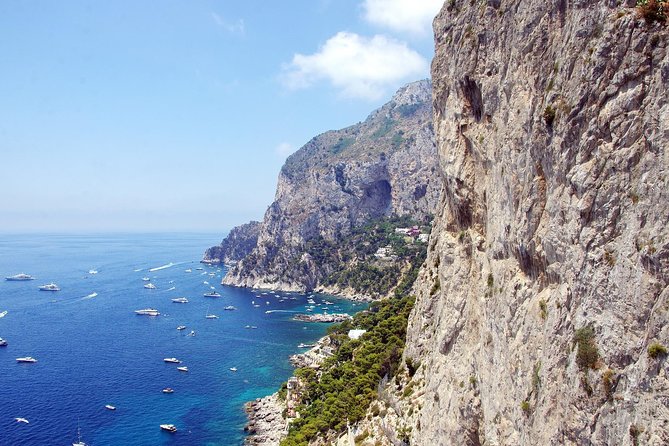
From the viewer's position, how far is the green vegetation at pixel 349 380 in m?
49.0

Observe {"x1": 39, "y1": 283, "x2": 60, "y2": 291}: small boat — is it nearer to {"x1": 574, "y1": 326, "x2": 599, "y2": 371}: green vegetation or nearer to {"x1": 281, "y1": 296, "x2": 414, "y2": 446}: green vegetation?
{"x1": 281, "y1": 296, "x2": 414, "y2": 446}: green vegetation

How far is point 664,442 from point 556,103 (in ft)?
39.8

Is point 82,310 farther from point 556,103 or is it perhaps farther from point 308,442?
point 556,103

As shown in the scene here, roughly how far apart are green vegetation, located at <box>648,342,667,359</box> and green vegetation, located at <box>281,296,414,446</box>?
112 feet

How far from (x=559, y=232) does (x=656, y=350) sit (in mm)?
6323

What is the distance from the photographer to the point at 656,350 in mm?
13336

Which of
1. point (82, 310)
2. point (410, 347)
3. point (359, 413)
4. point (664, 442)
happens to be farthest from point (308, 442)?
point (82, 310)

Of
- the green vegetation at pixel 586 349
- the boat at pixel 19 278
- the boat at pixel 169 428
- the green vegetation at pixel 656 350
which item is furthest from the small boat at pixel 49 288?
the green vegetation at pixel 656 350

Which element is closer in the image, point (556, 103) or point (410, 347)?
point (556, 103)

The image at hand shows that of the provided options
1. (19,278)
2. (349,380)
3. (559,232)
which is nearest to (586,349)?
(559,232)

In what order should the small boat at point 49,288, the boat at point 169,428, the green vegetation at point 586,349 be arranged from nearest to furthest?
1. the green vegetation at point 586,349
2. the boat at point 169,428
3. the small boat at point 49,288

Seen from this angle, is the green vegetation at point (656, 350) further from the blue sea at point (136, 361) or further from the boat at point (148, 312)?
the boat at point (148, 312)

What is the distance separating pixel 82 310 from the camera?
123500mm

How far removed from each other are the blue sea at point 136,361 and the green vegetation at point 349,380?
10059 mm
